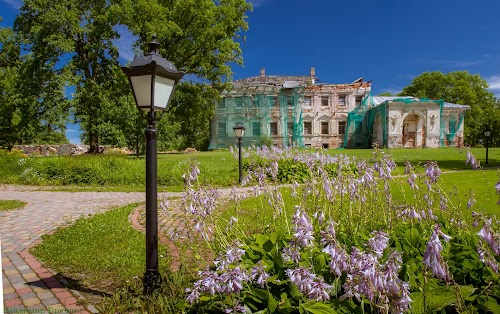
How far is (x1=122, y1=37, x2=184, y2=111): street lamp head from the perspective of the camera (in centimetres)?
337

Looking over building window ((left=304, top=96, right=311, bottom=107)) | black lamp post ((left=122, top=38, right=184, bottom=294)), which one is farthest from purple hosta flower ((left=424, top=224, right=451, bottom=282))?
building window ((left=304, top=96, right=311, bottom=107))

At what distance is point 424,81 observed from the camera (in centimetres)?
5353

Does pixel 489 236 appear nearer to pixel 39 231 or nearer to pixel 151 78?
pixel 151 78

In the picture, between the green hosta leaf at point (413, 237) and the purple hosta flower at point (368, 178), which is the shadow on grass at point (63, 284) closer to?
the purple hosta flower at point (368, 178)

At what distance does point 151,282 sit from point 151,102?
180 cm

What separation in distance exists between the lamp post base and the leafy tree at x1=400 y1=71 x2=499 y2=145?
2172 inches

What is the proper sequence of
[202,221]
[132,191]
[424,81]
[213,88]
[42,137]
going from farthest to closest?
1. [424,81]
2. [42,137]
3. [213,88]
4. [132,191]
5. [202,221]

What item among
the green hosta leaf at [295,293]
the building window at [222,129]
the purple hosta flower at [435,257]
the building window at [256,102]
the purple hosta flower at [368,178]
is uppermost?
the building window at [256,102]

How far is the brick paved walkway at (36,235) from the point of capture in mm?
3648

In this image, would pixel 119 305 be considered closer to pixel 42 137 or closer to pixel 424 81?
pixel 42 137

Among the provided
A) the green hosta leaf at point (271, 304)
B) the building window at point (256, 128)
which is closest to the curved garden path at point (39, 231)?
the green hosta leaf at point (271, 304)

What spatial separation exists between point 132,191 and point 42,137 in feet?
103

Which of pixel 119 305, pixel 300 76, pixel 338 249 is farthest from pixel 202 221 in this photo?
pixel 300 76

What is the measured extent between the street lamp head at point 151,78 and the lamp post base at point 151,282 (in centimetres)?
166
